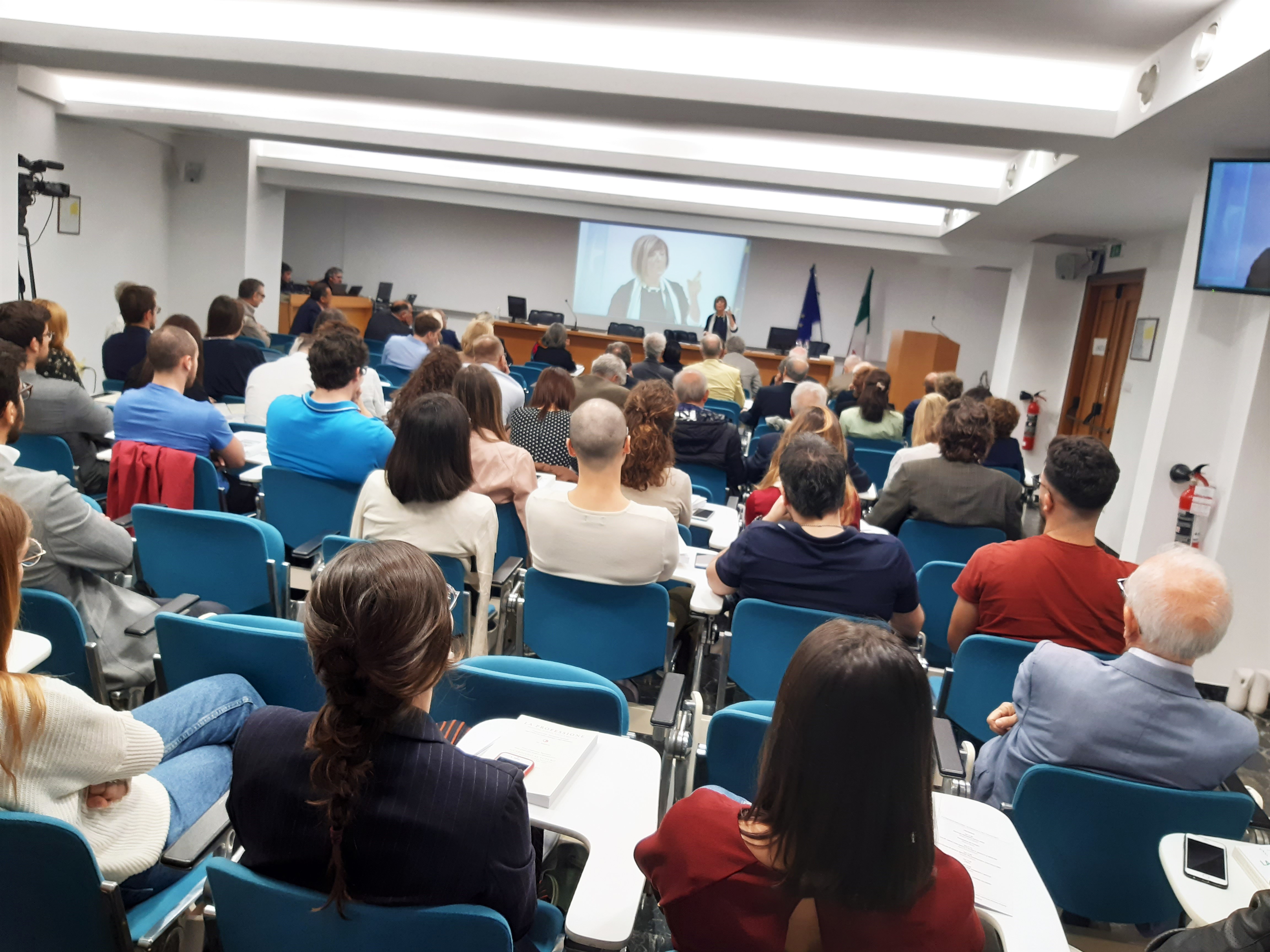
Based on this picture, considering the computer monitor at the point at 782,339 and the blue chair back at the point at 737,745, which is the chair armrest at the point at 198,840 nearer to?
the blue chair back at the point at 737,745

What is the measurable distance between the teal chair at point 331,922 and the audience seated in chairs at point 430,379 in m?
2.99

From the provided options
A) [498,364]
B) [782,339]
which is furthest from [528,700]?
[782,339]

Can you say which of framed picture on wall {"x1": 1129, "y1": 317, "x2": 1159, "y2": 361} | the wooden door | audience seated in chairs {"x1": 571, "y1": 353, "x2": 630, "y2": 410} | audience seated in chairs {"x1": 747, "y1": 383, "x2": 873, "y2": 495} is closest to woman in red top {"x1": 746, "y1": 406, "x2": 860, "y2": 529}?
audience seated in chairs {"x1": 747, "y1": 383, "x2": 873, "y2": 495}

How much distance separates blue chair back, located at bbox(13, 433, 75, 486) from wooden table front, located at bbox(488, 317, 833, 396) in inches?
345

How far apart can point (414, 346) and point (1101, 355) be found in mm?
6673

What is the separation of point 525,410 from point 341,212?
38.5 feet

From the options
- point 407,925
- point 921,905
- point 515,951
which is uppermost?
point 921,905

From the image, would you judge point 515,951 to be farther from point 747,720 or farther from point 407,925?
point 747,720

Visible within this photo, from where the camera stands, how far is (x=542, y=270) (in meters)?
14.4

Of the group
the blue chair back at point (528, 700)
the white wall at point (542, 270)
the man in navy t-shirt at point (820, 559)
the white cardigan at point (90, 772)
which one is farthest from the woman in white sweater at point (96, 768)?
the white wall at point (542, 270)

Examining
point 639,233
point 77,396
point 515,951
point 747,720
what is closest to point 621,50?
point 77,396

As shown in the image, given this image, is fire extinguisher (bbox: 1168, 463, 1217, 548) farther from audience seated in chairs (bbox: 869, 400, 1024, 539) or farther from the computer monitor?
the computer monitor

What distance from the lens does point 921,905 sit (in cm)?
116

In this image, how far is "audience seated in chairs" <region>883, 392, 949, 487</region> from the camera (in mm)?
4438
